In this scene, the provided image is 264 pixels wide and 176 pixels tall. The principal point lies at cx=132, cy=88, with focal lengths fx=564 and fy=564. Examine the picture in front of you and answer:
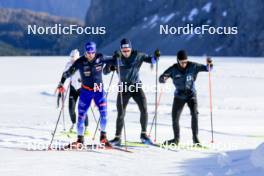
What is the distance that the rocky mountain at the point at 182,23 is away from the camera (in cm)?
12038

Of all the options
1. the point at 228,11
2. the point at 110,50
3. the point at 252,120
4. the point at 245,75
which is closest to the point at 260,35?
the point at 228,11

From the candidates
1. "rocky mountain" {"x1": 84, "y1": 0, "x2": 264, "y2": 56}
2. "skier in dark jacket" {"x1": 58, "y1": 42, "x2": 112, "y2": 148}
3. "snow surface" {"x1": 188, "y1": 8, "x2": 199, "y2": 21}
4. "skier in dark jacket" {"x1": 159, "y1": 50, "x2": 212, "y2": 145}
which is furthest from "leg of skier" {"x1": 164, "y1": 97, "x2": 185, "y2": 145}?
"snow surface" {"x1": 188, "y1": 8, "x2": 199, "y2": 21}

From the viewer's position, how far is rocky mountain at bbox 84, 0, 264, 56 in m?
120

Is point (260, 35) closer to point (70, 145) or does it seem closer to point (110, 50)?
point (110, 50)

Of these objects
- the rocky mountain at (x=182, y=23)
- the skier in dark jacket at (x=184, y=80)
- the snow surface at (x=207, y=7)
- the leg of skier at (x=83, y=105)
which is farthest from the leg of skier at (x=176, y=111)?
the snow surface at (x=207, y=7)

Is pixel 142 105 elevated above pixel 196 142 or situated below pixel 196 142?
above

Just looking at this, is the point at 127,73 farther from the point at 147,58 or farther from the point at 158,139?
the point at 158,139

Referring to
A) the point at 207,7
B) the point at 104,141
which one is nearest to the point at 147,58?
the point at 104,141

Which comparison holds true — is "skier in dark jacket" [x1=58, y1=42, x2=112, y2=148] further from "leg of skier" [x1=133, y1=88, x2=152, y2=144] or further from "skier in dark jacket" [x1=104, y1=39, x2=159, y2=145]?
"leg of skier" [x1=133, y1=88, x2=152, y2=144]

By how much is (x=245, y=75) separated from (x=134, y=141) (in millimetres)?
24417

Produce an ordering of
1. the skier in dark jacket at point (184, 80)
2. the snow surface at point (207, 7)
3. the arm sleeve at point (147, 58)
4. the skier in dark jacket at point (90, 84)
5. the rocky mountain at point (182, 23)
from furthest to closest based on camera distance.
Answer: the snow surface at point (207, 7)
the rocky mountain at point (182, 23)
the arm sleeve at point (147, 58)
the skier in dark jacket at point (184, 80)
the skier in dark jacket at point (90, 84)

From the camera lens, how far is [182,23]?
14050 cm

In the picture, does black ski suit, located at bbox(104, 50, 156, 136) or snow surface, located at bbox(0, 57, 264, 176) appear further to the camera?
black ski suit, located at bbox(104, 50, 156, 136)

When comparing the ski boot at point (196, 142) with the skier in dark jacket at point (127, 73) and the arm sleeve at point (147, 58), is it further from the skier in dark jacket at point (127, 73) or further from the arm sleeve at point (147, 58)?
the arm sleeve at point (147, 58)
